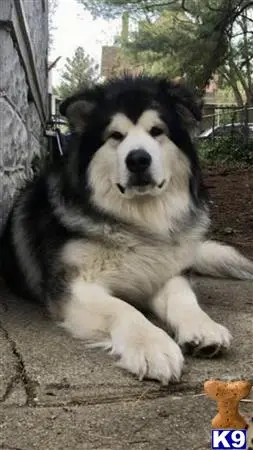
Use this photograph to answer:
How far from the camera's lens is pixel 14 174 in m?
4.52

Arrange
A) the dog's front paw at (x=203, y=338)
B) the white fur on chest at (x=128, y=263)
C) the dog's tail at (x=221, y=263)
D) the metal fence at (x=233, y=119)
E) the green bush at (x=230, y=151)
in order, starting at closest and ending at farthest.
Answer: the dog's front paw at (x=203, y=338)
the white fur on chest at (x=128, y=263)
the dog's tail at (x=221, y=263)
the green bush at (x=230, y=151)
the metal fence at (x=233, y=119)

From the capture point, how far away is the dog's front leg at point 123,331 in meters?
2.31

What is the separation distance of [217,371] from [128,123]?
137cm

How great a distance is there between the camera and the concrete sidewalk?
1.83 metres

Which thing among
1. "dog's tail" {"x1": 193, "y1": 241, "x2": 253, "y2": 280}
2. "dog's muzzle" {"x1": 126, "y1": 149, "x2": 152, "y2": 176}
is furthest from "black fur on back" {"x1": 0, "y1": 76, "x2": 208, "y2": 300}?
"dog's tail" {"x1": 193, "y1": 241, "x2": 253, "y2": 280}

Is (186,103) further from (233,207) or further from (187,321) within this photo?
(233,207)

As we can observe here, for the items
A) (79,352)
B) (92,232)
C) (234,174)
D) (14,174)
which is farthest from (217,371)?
(234,174)

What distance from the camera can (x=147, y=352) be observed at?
2.36 m

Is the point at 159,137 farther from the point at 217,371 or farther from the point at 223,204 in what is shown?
the point at 223,204

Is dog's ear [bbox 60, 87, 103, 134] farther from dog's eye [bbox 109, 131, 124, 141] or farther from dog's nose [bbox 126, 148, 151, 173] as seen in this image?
dog's nose [bbox 126, 148, 151, 173]

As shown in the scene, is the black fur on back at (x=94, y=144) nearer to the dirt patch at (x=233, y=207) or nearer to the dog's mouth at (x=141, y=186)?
the dog's mouth at (x=141, y=186)

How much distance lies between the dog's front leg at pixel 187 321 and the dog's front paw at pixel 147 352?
0.17 meters

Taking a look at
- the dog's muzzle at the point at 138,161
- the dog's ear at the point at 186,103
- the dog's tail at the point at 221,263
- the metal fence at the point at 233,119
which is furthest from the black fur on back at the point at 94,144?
the metal fence at the point at 233,119

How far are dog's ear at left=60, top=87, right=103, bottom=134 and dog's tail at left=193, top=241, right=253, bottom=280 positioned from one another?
1.45 metres
